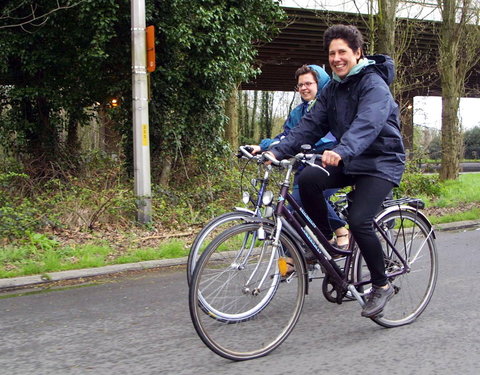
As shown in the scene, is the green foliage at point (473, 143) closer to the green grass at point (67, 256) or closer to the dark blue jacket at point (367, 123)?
the green grass at point (67, 256)

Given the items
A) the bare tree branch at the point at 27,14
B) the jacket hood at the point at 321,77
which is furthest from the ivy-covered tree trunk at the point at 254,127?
the jacket hood at the point at 321,77

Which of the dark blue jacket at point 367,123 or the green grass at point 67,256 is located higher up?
the dark blue jacket at point 367,123

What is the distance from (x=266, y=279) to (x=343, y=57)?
1596mm

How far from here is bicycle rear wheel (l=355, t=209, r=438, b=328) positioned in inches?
162


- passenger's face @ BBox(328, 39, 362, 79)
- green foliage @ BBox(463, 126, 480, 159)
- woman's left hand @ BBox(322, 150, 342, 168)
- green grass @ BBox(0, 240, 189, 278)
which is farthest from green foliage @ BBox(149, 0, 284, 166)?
green foliage @ BBox(463, 126, 480, 159)

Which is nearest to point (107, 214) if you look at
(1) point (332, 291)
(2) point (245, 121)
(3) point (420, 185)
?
(1) point (332, 291)

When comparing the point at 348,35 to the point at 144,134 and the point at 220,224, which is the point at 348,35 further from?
the point at 144,134

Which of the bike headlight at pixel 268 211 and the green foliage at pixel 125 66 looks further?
the green foliage at pixel 125 66

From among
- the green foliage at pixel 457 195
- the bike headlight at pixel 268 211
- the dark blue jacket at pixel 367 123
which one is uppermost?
the dark blue jacket at pixel 367 123

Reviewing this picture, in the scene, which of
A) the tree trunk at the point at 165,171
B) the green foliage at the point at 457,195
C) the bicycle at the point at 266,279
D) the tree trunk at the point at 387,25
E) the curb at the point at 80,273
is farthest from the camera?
the tree trunk at the point at 387,25

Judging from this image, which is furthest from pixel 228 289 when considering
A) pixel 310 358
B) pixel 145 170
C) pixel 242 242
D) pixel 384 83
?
pixel 145 170

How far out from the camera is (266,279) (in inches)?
138

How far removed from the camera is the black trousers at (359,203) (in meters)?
3.71

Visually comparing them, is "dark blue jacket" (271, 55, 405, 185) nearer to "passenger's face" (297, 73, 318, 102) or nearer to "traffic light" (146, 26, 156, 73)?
"passenger's face" (297, 73, 318, 102)
